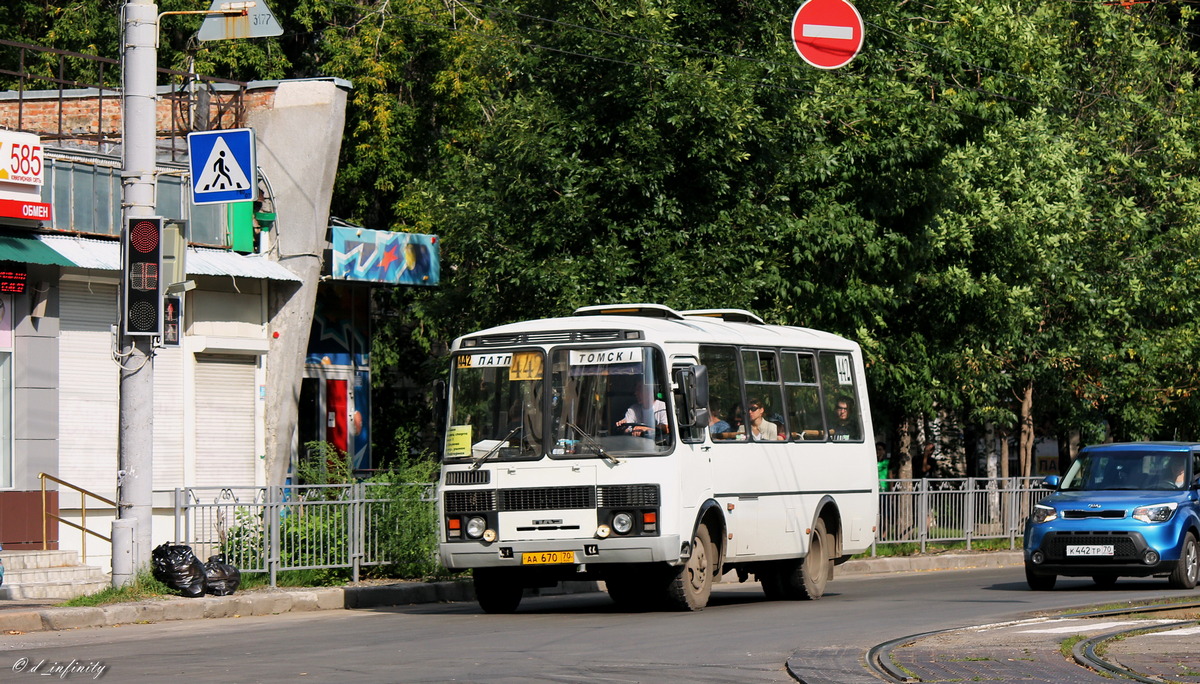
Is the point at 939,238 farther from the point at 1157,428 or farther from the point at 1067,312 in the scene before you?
the point at 1157,428

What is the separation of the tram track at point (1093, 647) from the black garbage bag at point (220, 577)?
7.44 m

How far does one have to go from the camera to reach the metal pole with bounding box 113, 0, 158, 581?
17.0m

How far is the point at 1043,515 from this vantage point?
2023cm

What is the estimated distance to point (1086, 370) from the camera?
34875mm

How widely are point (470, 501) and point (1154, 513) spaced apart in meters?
7.91

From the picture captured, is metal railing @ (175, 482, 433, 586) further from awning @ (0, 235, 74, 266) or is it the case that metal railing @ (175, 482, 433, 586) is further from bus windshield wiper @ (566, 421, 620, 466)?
awning @ (0, 235, 74, 266)

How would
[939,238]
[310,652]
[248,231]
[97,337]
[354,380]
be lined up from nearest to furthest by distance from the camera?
[310,652], [97,337], [248,231], [939,238], [354,380]

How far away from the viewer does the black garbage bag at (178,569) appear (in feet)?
56.9

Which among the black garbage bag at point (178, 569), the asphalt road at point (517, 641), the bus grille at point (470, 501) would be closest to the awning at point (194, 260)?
the black garbage bag at point (178, 569)

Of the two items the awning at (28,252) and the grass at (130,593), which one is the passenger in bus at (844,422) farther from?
the awning at (28,252)

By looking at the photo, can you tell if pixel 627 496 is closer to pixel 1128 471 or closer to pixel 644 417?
pixel 644 417

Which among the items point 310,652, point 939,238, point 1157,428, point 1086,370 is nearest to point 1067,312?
point 1086,370

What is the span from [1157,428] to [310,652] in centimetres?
2753

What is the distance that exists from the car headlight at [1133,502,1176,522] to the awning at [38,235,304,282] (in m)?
12.3
